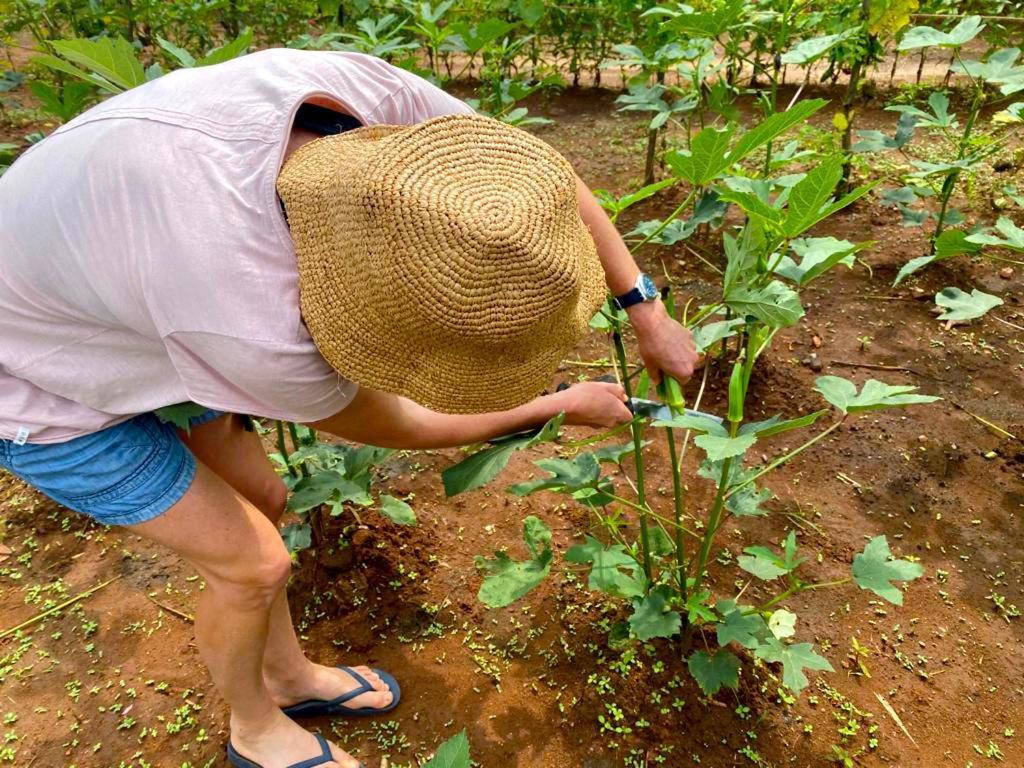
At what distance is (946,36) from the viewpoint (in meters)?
2.31

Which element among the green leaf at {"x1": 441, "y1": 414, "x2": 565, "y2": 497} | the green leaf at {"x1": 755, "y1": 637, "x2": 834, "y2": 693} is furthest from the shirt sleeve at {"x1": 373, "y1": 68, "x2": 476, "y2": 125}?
the green leaf at {"x1": 755, "y1": 637, "x2": 834, "y2": 693}

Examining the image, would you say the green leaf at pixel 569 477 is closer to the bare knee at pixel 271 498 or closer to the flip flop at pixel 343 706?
the bare knee at pixel 271 498

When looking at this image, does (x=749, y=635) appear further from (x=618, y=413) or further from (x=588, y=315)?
(x=588, y=315)

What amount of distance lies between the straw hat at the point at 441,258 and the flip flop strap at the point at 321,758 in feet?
3.18

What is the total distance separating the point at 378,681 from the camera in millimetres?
1734

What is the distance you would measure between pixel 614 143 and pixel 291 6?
111 inches

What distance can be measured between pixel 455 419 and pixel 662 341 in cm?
39

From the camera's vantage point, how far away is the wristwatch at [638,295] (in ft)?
4.35

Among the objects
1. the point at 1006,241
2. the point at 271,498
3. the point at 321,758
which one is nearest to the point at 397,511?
the point at 271,498

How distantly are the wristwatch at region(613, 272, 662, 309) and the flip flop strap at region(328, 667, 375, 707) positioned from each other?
40.5 inches

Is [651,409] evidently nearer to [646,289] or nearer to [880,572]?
[646,289]

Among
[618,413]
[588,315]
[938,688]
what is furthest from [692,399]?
[588,315]

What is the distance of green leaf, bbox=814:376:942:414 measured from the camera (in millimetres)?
1146

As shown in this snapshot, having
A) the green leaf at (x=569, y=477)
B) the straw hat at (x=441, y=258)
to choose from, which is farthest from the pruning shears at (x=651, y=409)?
the straw hat at (x=441, y=258)
